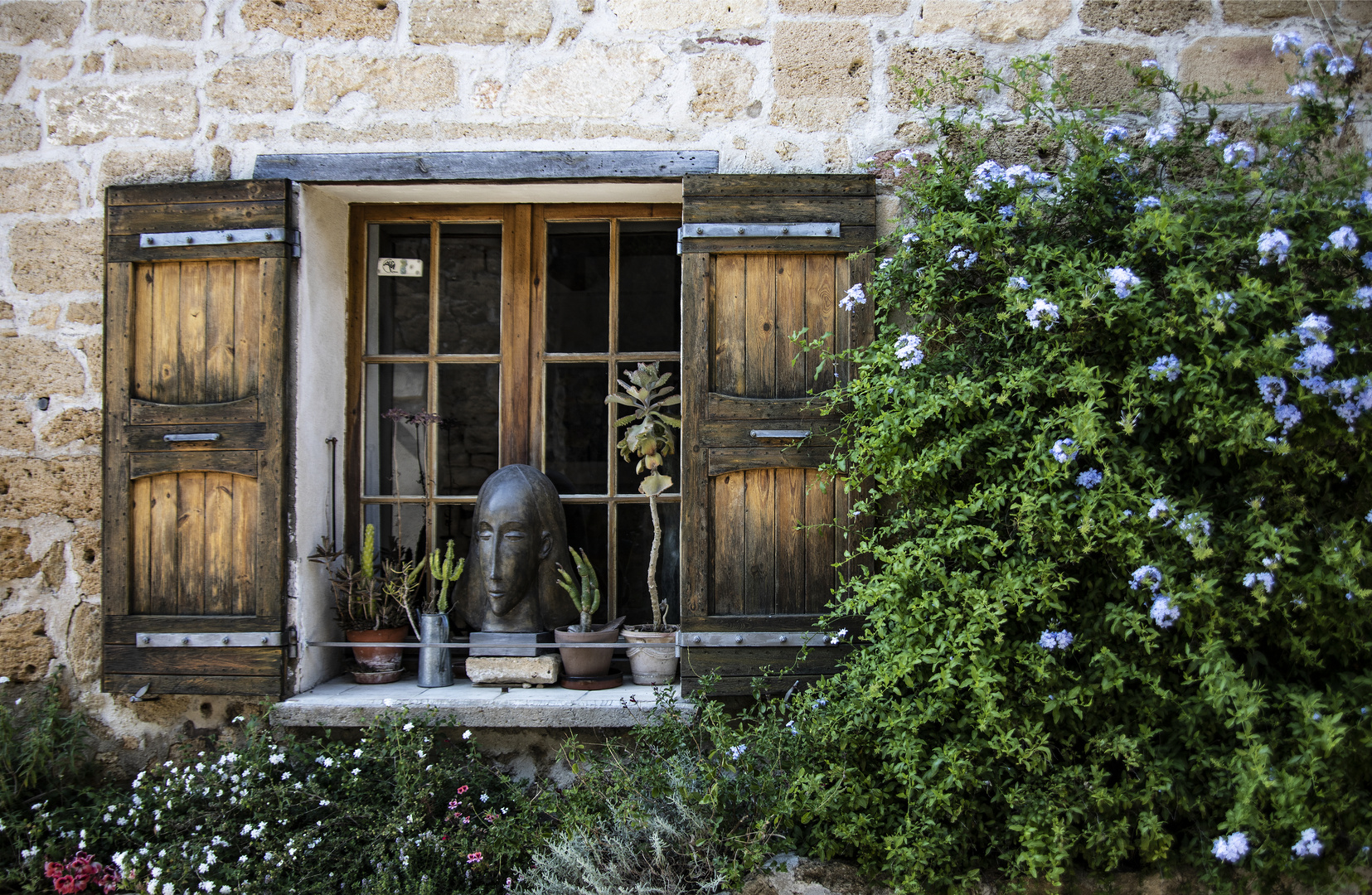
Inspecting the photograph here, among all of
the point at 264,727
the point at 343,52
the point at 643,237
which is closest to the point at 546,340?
the point at 643,237

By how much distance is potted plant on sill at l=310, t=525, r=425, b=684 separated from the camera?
3.13m

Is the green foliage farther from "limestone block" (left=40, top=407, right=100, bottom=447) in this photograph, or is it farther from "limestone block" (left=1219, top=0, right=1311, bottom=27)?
"limestone block" (left=1219, top=0, right=1311, bottom=27)

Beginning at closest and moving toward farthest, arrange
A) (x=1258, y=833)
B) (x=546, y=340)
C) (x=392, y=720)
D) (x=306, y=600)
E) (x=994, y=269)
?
(x=1258, y=833) → (x=994, y=269) → (x=392, y=720) → (x=306, y=600) → (x=546, y=340)

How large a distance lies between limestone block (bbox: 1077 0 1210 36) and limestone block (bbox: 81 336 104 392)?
3642 millimetres

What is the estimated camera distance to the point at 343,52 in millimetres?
3113

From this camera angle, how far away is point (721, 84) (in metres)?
A: 3.05

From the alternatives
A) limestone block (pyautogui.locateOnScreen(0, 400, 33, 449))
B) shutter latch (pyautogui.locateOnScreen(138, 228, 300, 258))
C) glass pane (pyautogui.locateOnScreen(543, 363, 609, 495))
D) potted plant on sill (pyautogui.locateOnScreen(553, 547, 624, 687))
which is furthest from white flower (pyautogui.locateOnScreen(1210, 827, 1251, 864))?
limestone block (pyautogui.locateOnScreen(0, 400, 33, 449))

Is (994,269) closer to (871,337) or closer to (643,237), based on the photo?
(871,337)

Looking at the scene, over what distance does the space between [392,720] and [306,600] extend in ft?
1.98

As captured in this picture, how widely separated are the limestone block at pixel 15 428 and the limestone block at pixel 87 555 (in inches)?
14.1

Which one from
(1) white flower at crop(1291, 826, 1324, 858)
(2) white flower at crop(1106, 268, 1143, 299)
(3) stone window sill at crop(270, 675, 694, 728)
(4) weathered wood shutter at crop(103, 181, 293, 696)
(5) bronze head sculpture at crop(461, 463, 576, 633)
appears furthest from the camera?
(5) bronze head sculpture at crop(461, 463, 576, 633)

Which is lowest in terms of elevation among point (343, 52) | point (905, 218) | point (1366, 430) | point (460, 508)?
point (460, 508)

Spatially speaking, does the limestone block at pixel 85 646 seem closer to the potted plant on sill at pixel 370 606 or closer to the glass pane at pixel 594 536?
the potted plant on sill at pixel 370 606

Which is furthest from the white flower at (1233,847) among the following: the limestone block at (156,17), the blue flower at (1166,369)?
the limestone block at (156,17)
